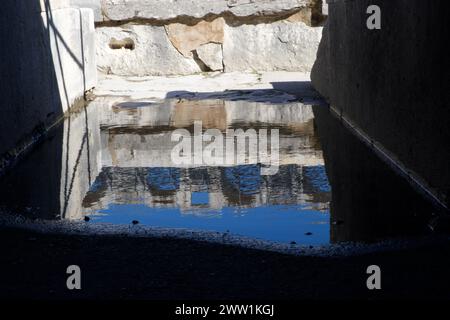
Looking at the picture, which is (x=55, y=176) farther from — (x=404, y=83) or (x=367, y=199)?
(x=404, y=83)

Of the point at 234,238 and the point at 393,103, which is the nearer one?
the point at 234,238

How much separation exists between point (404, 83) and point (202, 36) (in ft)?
30.5

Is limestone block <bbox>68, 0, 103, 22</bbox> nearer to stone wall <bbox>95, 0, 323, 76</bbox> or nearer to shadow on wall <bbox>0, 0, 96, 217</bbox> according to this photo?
stone wall <bbox>95, 0, 323, 76</bbox>

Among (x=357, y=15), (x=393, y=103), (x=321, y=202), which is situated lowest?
(x=321, y=202)

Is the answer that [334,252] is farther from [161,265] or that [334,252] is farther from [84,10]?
[84,10]

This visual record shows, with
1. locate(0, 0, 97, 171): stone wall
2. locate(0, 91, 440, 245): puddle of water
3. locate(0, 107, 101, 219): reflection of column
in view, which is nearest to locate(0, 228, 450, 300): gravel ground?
locate(0, 91, 440, 245): puddle of water

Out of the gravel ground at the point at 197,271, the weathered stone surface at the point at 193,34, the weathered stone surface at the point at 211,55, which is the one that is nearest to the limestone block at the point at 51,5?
A: the weathered stone surface at the point at 193,34

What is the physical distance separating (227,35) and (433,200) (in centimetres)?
1017

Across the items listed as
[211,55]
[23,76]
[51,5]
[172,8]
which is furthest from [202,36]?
[23,76]

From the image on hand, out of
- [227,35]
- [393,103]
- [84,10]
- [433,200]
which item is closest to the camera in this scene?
[433,200]

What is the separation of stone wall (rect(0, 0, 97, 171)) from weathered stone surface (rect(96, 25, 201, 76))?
3.20 m
